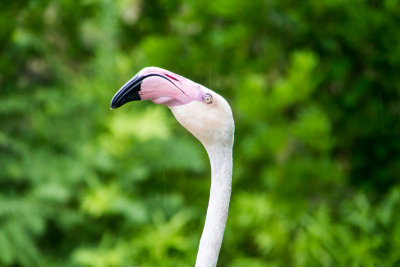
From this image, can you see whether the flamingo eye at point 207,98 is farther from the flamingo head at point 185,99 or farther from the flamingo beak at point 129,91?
the flamingo beak at point 129,91

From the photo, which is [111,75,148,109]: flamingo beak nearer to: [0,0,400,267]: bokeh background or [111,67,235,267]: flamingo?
[111,67,235,267]: flamingo

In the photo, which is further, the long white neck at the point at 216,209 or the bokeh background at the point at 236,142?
the bokeh background at the point at 236,142

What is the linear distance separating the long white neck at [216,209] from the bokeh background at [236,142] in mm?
1394

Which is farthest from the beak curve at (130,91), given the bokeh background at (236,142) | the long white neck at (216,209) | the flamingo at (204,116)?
the bokeh background at (236,142)

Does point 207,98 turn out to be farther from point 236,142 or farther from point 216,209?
point 236,142

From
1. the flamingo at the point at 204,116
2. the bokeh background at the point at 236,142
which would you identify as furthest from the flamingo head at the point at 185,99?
the bokeh background at the point at 236,142

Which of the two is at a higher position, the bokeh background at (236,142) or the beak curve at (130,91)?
the beak curve at (130,91)

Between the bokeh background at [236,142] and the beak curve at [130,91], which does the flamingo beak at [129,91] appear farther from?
the bokeh background at [236,142]

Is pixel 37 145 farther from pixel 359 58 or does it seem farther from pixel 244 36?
pixel 359 58

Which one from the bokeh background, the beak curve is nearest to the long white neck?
the beak curve

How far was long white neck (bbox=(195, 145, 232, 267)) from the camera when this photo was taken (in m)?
0.88

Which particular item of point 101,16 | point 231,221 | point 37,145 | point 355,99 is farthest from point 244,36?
point 37,145

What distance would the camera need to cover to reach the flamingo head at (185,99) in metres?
0.83

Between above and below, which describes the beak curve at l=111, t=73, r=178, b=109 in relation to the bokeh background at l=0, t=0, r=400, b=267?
above
